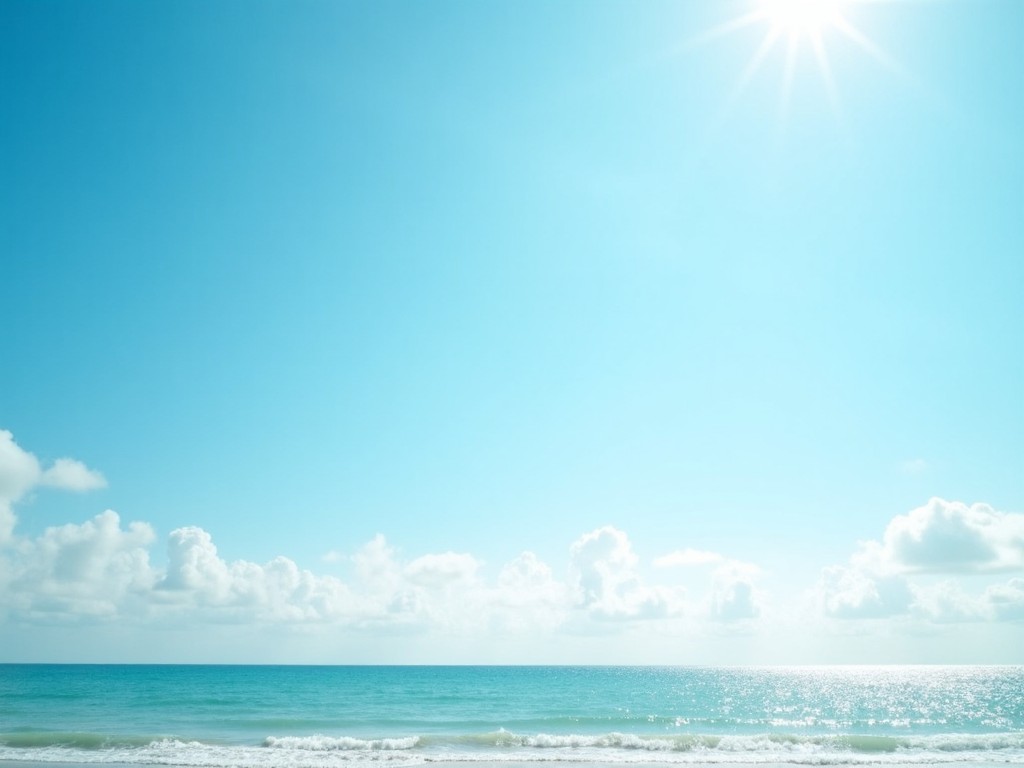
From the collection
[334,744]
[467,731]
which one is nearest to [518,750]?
[334,744]

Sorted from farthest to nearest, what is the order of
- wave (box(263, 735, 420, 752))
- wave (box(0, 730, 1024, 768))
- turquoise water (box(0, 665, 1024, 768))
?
wave (box(263, 735, 420, 752)) < turquoise water (box(0, 665, 1024, 768)) < wave (box(0, 730, 1024, 768))

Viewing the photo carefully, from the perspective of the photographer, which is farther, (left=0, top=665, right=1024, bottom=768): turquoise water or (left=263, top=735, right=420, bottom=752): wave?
(left=263, top=735, right=420, bottom=752): wave

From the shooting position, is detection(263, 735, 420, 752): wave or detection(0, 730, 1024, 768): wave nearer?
detection(0, 730, 1024, 768): wave

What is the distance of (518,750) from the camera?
31.1 m

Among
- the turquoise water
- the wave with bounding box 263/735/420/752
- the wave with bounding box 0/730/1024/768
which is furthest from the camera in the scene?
the wave with bounding box 263/735/420/752

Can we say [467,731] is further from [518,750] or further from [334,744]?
[334,744]

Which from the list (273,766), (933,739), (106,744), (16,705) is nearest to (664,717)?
(933,739)

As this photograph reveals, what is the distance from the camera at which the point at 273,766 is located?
25812mm

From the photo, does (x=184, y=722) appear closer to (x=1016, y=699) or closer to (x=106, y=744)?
(x=106, y=744)

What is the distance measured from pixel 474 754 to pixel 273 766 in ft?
29.0

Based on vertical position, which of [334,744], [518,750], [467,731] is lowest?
[467,731]

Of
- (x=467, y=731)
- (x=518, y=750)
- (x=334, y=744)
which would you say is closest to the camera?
(x=518, y=750)

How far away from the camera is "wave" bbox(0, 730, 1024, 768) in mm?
27750

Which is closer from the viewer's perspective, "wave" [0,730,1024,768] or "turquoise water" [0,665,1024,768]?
"wave" [0,730,1024,768]
